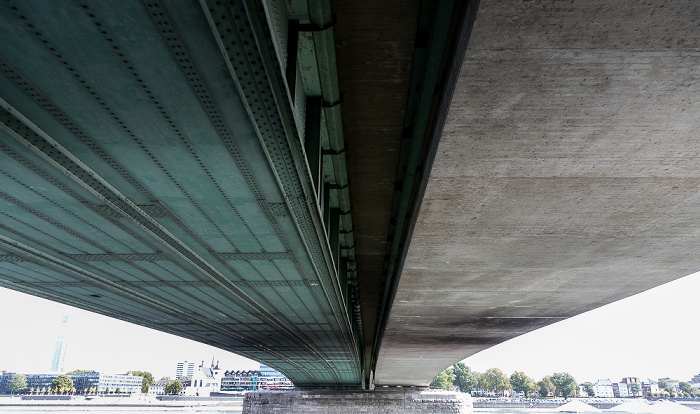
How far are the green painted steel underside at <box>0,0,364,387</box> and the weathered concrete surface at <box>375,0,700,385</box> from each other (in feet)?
8.03

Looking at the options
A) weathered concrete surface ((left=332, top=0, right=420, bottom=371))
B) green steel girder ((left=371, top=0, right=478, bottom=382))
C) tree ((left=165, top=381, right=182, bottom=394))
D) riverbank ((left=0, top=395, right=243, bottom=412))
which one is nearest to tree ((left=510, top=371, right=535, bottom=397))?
riverbank ((left=0, top=395, right=243, bottom=412))

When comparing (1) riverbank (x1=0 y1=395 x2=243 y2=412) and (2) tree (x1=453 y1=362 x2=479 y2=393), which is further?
(2) tree (x1=453 y1=362 x2=479 y2=393)

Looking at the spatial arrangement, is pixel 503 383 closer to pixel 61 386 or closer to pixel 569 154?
pixel 61 386

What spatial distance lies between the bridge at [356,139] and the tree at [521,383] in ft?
581

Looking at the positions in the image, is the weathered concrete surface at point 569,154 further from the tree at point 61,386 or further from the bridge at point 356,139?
the tree at point 61,386

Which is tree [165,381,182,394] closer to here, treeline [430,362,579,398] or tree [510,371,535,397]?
treeline [430,362,579,398]

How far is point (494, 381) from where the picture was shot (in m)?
173

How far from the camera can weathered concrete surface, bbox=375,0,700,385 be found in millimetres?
4688

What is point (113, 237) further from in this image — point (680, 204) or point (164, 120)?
point (680, 204)

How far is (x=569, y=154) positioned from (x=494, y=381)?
188022 millimetres

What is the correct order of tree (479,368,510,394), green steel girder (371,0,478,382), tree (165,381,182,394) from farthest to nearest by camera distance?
tree (479,368,510,394)
tree (165,381,182,394)
green steel girder (371,0,478,382)

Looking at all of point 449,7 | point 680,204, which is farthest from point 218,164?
point 680,204

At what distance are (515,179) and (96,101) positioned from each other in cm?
658

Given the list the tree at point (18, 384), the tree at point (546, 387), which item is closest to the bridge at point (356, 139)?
the tree at point (546, 387)
